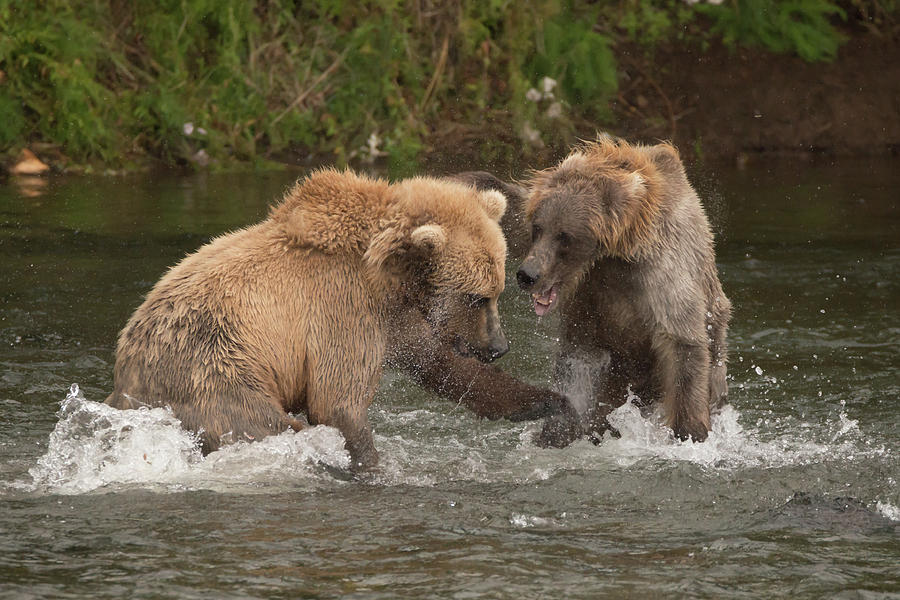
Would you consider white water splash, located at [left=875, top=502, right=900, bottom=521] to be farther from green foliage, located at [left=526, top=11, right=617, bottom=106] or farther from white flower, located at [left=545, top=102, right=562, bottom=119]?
green foliage, located at [left=526, top=11, right=617, bottom=106]

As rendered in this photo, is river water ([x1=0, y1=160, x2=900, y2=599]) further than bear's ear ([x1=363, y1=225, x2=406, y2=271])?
No

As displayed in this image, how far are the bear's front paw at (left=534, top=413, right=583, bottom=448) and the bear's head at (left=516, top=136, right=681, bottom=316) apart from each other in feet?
2.29

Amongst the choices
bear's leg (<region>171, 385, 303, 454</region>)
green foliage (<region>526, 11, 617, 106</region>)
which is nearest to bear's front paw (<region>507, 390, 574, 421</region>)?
bear's leg (<region>171, 385, 303, 454</region>)

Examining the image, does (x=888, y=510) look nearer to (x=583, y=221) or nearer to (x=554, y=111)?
(x=583, y=221)

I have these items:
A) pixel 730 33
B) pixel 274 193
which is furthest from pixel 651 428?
pixel 730 33

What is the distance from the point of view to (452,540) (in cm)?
575

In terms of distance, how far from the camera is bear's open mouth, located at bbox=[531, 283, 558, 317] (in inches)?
267

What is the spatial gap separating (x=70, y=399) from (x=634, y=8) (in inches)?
523

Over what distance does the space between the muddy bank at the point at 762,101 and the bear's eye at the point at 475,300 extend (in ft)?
37.3

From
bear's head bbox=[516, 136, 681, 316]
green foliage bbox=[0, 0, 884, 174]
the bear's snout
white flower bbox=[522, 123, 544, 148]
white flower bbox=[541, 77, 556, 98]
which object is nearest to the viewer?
the bear's snout

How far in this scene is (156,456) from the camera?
20.0 feet

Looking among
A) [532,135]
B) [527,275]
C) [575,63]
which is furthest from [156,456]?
[575,63]

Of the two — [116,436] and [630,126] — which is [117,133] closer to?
[630,126]

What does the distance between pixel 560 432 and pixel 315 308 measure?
167 centimetres
